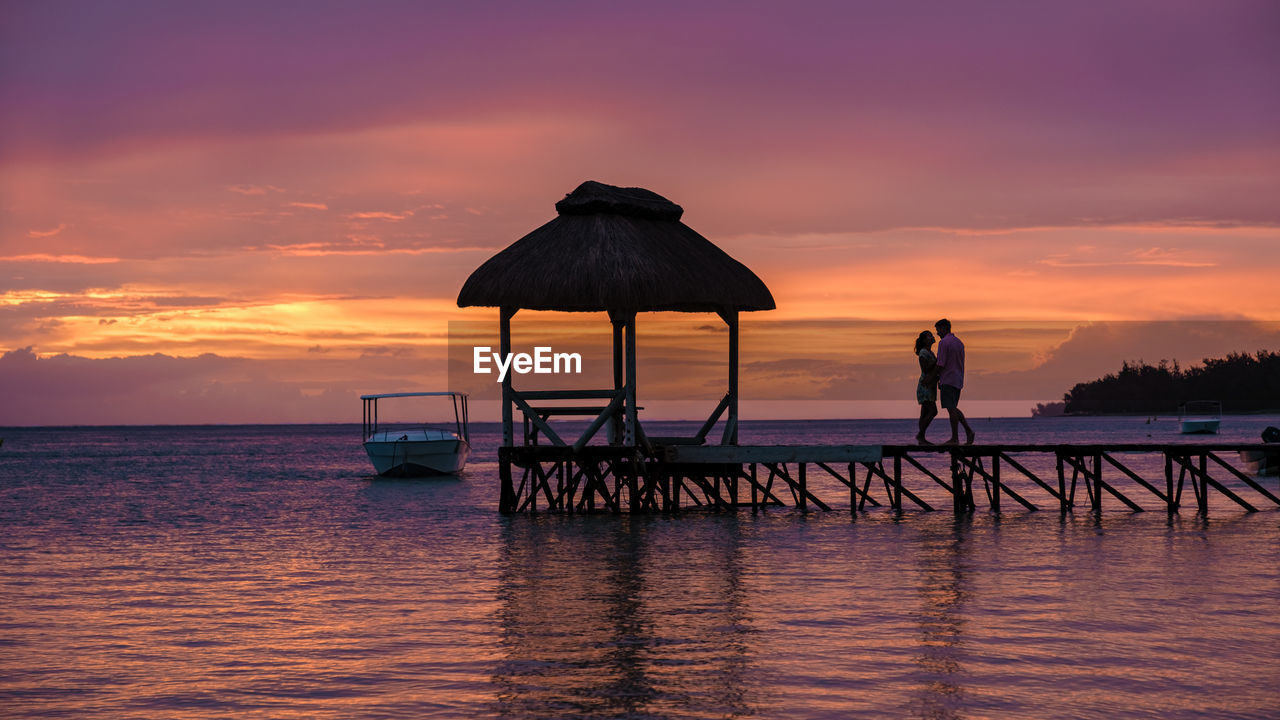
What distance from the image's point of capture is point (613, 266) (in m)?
24.0

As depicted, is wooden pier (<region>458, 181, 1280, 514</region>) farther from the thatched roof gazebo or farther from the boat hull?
the boat hull

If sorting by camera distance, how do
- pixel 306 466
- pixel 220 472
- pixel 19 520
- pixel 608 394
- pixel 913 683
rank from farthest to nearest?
pixel 306 466 < pixel 220 472 < pixel 19 520 < pixel 608 394 < pixel 913 683

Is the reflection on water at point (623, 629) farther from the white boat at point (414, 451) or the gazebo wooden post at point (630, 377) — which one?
the white boat at point (414, 451)

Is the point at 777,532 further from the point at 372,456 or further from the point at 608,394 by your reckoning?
the point at 372,456

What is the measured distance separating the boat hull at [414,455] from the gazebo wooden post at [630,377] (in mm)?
26807

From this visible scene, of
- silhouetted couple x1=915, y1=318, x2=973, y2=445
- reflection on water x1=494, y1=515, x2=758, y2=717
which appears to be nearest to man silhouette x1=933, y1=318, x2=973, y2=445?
silhouetted couple x1=915, y1=318, x2=973, y2=445

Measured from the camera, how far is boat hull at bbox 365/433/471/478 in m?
50.4

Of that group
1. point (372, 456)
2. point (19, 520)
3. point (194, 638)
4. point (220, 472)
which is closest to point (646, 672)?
point (194, 638)

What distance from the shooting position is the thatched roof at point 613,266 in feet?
78.1

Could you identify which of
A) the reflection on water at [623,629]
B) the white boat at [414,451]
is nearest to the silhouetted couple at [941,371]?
the reflection on water at [623,629]

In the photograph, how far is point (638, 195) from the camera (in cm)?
2664

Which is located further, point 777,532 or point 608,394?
point 608,394

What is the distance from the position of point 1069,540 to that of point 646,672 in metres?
13.3

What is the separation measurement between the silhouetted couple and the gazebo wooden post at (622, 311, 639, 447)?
544cm
